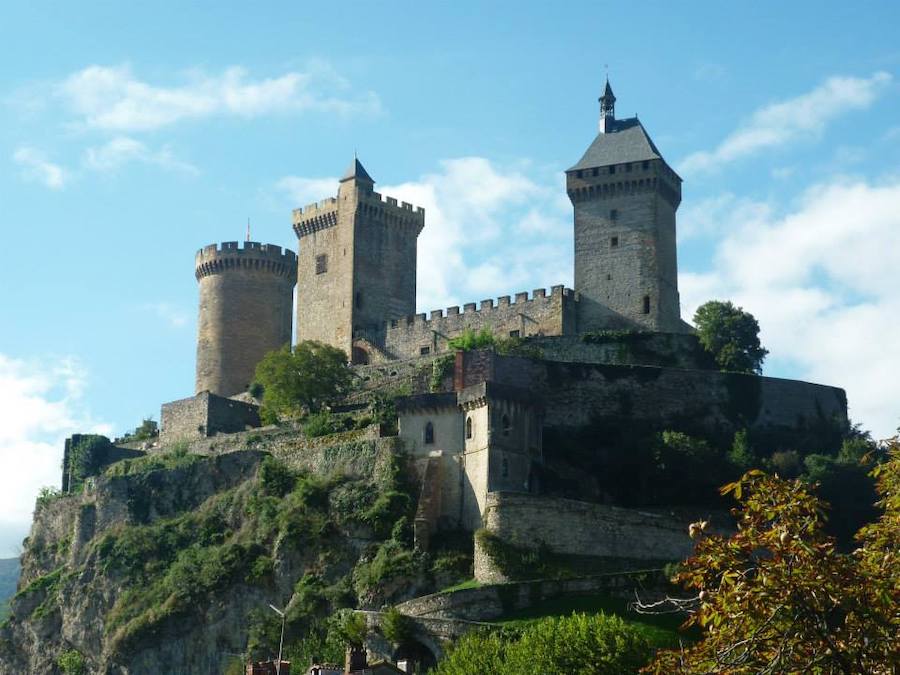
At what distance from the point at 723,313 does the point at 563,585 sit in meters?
22.8

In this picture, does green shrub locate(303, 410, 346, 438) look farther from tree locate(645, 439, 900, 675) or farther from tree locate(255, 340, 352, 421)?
tree locate(645, 439, 900, 675)

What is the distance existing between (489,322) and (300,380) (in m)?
9.18

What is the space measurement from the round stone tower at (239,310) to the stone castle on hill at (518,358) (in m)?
0.08

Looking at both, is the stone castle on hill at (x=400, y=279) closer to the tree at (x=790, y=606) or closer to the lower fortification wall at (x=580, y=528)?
the lower fortification wall at (x=580, y=528)

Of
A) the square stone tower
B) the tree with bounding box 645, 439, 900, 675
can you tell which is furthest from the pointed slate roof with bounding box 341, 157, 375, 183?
the tree with bounding box 645, 439, 900, 675

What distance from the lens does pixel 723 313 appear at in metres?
68.1

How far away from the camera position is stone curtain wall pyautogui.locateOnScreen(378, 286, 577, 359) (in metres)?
68.8

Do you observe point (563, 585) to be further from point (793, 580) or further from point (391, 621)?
point (793, 580)

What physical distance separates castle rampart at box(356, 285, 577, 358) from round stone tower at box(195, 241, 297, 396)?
7639mm

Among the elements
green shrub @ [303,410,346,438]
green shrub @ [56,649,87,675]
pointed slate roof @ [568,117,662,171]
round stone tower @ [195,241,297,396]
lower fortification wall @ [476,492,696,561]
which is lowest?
green shrub @ [56,649,87,675]

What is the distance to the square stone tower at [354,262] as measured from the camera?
249ft

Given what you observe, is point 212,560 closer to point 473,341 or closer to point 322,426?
point 322,426

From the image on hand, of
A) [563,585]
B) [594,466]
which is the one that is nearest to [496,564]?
[563,585]

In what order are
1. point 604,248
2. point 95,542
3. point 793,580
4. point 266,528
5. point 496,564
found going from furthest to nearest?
point 604,248 < point 95,542 < point 266,528 < point 496,564 < point 793,580
